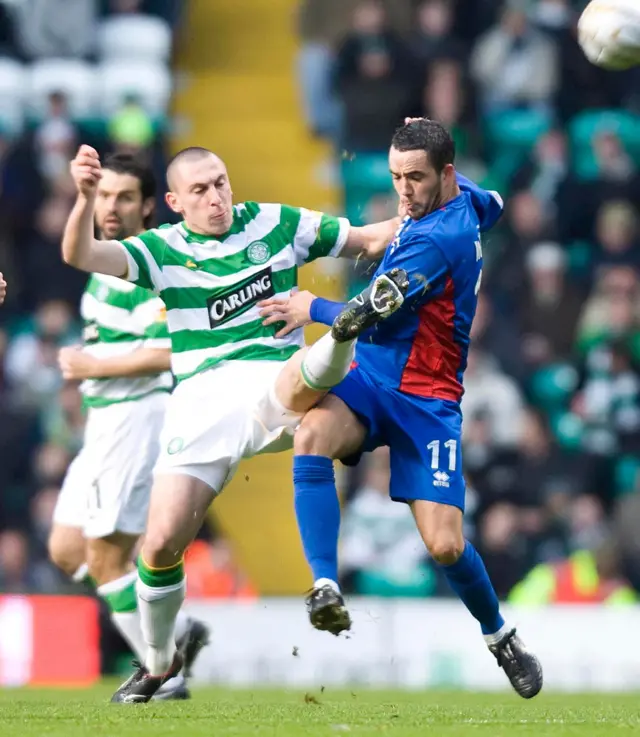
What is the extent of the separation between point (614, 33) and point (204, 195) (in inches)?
72.8

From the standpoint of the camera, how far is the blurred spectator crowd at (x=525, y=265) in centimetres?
1295

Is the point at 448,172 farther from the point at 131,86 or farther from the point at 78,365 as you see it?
the point at 131,86

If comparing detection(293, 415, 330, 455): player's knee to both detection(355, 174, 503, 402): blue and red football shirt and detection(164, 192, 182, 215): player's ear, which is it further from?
detection(164, 192, 182, 215): player's ear

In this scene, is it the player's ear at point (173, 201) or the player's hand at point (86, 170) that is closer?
the player's hand at point (86, 170)

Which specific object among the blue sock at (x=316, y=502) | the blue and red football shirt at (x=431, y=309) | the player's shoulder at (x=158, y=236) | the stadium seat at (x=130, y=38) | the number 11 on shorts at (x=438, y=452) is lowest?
the blue sock at (x=316, y=502)

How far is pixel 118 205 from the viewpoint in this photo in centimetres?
873

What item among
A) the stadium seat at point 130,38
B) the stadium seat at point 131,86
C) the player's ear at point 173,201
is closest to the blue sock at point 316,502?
the player's ear at point 173,201

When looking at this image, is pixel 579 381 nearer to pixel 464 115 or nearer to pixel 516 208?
pixel 516 208

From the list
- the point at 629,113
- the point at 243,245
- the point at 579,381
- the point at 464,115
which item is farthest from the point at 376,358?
the point at 629,113

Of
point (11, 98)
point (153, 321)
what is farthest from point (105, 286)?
point (11, 98)

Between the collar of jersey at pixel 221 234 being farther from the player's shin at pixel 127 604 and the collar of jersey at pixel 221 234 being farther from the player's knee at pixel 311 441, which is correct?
the player's shin at pixel 127 604

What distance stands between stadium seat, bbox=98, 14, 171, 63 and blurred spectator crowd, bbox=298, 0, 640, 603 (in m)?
1.44

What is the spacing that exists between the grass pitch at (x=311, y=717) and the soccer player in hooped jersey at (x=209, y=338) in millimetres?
555

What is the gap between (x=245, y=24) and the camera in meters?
18.0
